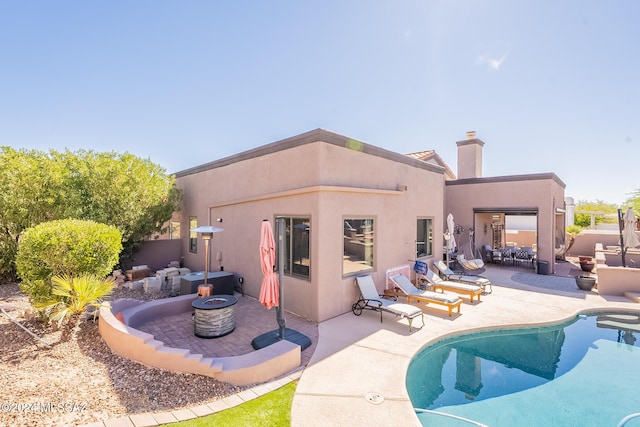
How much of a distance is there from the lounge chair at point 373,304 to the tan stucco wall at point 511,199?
1169 centimetres

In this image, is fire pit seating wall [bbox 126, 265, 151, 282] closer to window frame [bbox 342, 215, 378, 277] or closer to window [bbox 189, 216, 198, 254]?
window [bbox 189, 216, 198, 254]

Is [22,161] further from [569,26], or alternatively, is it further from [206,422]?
[569,26]

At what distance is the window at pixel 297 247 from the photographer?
862 cm

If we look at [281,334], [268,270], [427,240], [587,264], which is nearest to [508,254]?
[587,264]

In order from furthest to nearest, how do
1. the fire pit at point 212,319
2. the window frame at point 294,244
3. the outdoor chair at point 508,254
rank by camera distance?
the outdoor chair at point 508,254, the window frame at point 294,244, the fire pit at point 212,319

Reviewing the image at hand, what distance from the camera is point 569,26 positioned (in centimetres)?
1135

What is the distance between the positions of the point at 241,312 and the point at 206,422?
5289 mm

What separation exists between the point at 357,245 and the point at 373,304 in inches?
74.5

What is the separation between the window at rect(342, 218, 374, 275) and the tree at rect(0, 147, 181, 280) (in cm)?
1027

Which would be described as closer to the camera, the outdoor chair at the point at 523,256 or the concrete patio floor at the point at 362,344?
the concrete patio floor at the point at 362,344

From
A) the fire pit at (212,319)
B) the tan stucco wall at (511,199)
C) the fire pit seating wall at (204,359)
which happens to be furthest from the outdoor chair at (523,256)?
the fire pit at (212,319)

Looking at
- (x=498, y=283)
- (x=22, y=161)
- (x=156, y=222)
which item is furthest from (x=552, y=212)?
(x=22, y=161)

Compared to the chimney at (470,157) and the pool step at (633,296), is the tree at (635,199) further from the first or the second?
the pool step at (633,296)

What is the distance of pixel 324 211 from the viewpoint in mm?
8203
